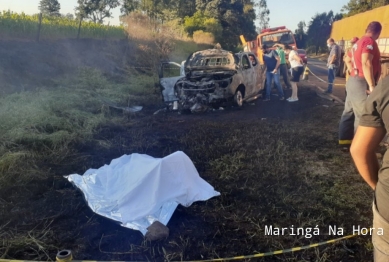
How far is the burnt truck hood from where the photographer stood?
31.4 feet

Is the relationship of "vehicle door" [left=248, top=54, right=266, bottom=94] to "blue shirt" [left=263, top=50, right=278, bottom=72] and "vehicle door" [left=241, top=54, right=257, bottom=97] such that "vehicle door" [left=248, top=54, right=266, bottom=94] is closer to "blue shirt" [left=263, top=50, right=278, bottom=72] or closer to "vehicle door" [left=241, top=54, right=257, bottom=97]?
"vehicle door" [left=241, top=54, right=257, bottom=97]

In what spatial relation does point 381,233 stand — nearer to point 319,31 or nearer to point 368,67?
point 368,67

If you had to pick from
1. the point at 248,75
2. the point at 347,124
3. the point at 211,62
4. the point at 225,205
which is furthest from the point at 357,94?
the point at 211,62

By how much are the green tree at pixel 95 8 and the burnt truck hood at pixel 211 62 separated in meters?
30.1

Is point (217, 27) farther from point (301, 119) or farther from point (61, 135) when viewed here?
point (61, 135)

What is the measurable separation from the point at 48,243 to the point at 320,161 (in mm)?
3823

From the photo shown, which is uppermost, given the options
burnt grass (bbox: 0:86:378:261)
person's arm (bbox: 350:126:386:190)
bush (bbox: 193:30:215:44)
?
bush (bbox: 193:30:215:44)

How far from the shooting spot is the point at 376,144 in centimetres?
175

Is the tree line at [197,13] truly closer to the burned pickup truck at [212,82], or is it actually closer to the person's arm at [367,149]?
the burned pickup truck at [212,82]

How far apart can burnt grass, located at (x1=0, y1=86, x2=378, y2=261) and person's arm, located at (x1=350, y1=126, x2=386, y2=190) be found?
124 centimetres

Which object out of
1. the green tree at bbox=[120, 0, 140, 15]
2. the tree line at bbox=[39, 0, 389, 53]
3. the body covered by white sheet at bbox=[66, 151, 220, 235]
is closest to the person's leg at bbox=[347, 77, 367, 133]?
the body covered by white sheet at bbox=[66, 151, 220, 235]

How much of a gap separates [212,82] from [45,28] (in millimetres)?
10824

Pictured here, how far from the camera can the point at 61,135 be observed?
6105 millimetres

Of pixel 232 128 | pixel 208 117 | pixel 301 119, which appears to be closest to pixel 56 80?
pixel 208 117
